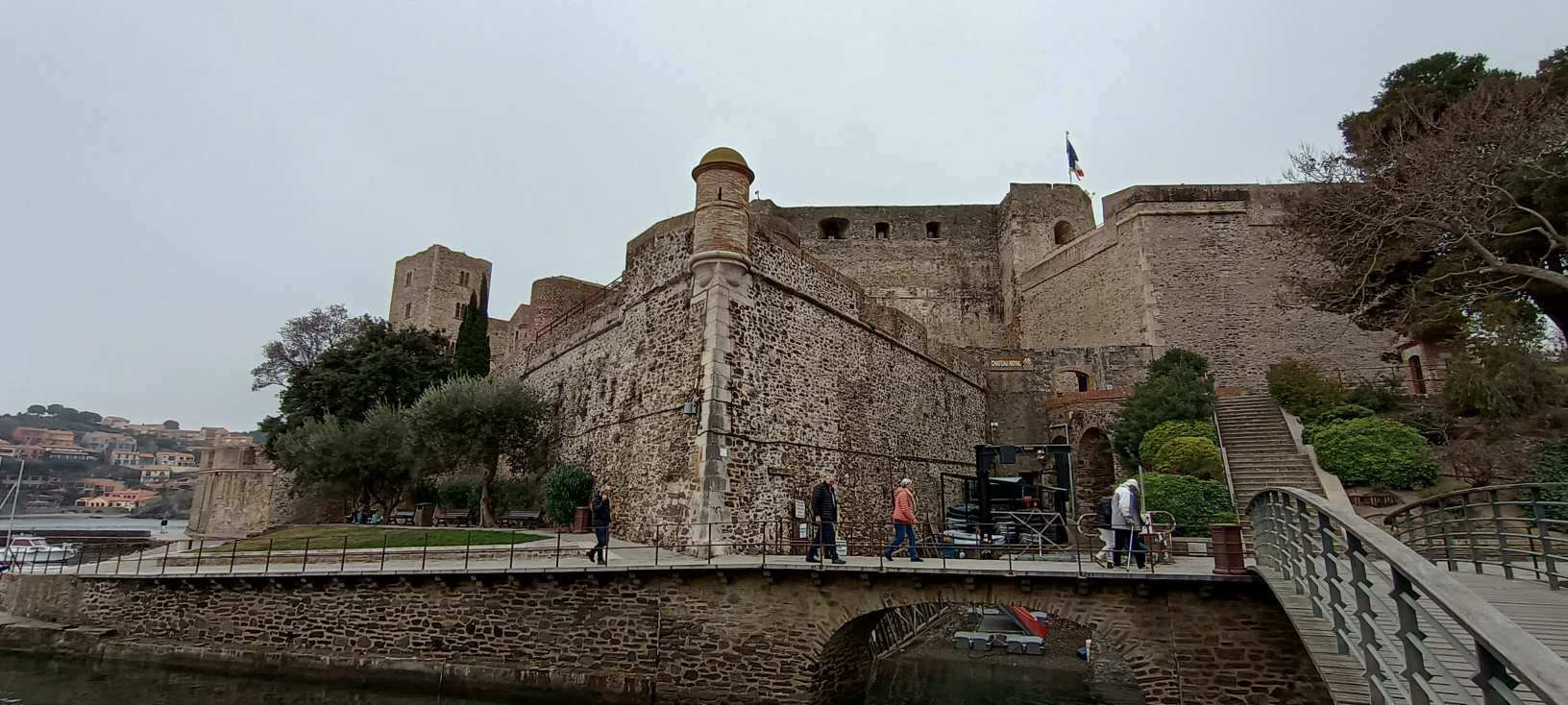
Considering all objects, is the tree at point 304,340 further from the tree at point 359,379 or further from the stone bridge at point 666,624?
the stone bridge at point 666,624

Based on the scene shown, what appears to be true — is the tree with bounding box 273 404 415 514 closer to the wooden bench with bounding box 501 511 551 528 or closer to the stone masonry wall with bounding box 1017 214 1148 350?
the wooden bench with bounding box 501 511 551 528

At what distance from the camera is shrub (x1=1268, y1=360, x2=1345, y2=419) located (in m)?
19.7

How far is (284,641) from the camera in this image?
1459cm

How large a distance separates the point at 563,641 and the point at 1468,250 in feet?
68.1

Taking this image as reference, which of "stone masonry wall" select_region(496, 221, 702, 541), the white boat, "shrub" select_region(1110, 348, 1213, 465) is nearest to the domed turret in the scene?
"stone masonry wall" select_region(496, 221, 702, 541)

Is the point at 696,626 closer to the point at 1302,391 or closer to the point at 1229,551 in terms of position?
the point at 1229,551

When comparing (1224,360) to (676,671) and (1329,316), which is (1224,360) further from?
(676,671)

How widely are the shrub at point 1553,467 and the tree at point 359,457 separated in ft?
90.7

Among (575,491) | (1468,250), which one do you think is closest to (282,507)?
(575,491)

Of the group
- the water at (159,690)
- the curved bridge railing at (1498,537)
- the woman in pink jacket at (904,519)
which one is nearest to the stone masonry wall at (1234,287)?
the curved bridge railing at (1498,537)

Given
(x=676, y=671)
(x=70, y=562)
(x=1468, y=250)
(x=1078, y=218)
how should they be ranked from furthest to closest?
(x=1078, y=218) < (x=70, y=562) < (x=1468, y=250) < (x=676, y=671)

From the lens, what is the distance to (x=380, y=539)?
1850cm

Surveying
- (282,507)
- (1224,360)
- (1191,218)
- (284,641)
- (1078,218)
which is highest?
(1078,218)

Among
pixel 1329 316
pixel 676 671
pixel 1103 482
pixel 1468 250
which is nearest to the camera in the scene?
pixel 676 671
